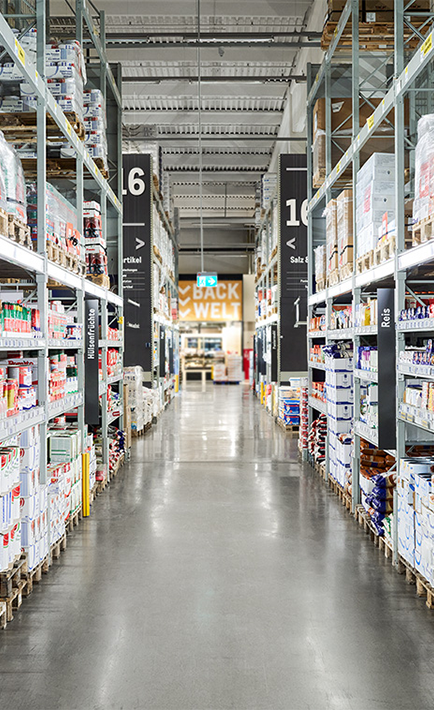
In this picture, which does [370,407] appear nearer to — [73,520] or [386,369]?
[386,369]

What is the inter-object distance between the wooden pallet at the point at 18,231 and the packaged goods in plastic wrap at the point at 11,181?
1.7 inches

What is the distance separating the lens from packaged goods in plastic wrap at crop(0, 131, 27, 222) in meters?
4.31

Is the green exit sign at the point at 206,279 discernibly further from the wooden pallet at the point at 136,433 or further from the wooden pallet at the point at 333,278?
the wooden pallet at the point at 333,278

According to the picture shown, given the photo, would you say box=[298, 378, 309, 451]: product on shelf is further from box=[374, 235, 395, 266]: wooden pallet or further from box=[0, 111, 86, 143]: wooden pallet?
box=[0, 111, 86, 143]: wooden pallet

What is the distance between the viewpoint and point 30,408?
15.1 feet

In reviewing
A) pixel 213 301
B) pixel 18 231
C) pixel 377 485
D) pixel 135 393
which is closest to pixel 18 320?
pixel 18 231

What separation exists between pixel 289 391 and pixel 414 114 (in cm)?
704

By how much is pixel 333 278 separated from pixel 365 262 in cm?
161

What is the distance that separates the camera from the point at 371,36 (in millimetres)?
6613

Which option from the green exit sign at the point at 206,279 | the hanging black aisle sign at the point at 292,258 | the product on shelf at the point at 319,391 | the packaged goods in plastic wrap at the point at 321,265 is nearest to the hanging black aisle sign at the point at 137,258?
the hanging black aisle sign at the point at 292,258

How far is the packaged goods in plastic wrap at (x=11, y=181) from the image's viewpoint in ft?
14.1

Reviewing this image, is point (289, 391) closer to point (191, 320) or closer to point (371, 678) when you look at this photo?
point (371, 678)

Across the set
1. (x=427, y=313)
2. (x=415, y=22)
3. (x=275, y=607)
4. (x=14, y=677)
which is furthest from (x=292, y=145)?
(x=14, y=677)

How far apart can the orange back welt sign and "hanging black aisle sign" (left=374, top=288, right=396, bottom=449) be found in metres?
26.7
